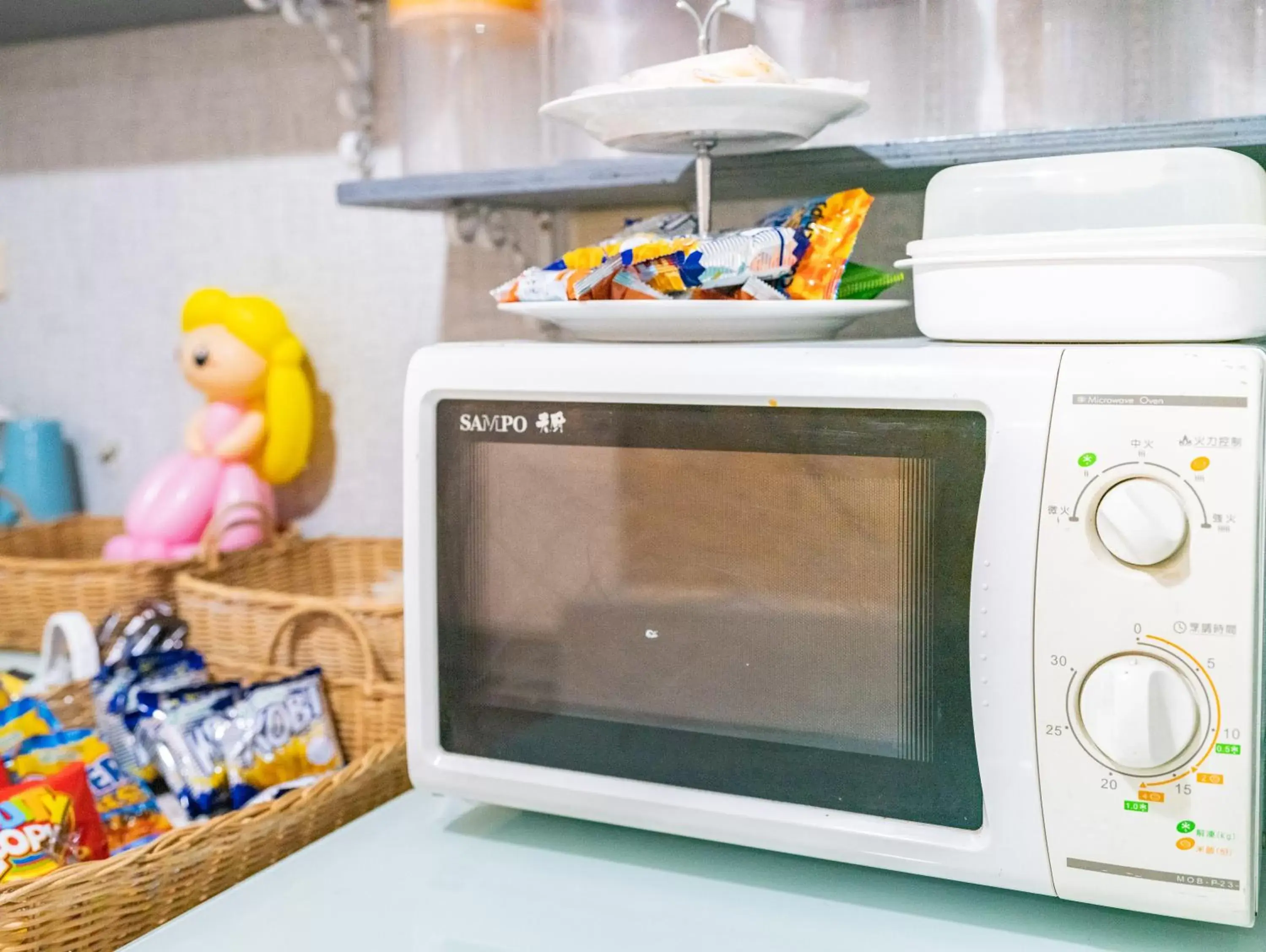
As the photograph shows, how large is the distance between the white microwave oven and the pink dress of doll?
59cm

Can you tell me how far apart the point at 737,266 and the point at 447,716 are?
379mm

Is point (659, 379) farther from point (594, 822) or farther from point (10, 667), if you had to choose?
point (10, 667)

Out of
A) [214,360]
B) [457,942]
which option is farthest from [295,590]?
[457,942]

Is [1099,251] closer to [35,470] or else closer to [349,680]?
[349,680]

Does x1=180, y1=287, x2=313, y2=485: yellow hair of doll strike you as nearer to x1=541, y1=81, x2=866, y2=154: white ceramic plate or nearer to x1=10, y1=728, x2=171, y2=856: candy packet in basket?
x1=10, y1=728, x2=171, y2=856: candy packet in basket

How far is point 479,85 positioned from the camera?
42.4 inches

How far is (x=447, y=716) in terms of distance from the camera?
0.87 metres

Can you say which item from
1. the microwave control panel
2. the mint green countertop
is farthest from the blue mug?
the microwave control panel

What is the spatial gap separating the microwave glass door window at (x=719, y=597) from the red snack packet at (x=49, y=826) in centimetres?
26

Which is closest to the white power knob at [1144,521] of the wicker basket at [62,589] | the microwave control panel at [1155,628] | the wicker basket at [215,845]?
the microwave control panel at [1155,628]

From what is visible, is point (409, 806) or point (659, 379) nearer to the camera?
point (659, 379)

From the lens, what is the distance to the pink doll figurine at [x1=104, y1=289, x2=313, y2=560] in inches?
53.7

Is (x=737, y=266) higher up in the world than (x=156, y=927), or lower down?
higher up

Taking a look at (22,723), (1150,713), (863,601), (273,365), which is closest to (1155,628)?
(1150,713)
